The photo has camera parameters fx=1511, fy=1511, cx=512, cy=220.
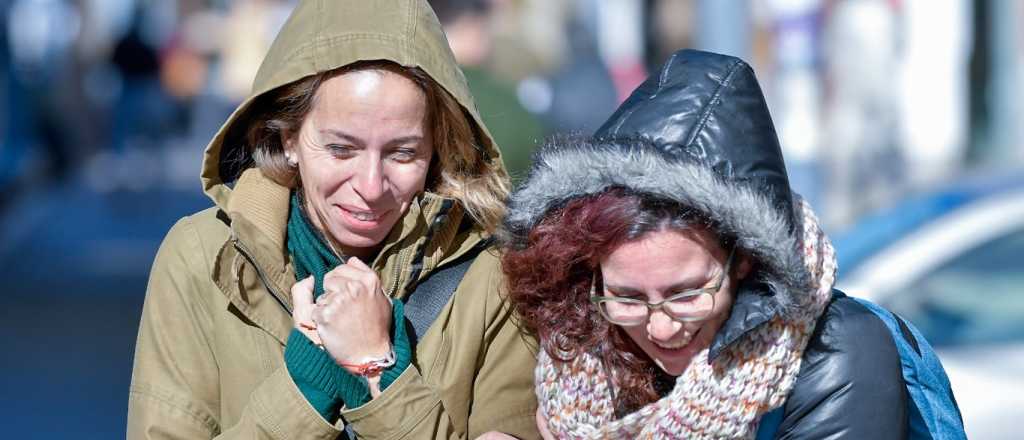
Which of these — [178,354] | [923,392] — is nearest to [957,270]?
[923,392]

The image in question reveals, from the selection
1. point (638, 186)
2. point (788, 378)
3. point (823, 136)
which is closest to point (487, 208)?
point (638, 186)

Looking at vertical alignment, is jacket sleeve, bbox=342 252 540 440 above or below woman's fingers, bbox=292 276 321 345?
below

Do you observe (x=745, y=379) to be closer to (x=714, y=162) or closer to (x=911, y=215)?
(x=714, y=162)

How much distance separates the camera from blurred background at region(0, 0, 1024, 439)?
17.9 feet

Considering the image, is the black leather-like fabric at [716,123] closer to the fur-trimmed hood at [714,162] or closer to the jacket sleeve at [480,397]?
the fur-trimmed hood at [714,162]

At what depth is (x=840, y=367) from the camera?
2438mm

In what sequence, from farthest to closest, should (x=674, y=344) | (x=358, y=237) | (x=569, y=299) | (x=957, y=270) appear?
1. (x=957, y=270)
2. (x=358, y=237)
3. (x=569, y=299)
4. (x=674, y=344)

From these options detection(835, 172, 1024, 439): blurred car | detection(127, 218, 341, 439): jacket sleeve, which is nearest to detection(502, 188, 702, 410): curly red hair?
detection(127, 218, 341, 439): jacket sleeve

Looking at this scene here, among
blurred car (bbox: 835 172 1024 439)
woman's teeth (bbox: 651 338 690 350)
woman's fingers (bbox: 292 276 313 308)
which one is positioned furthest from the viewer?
blurred car (bbox: 835 172 1024 439)

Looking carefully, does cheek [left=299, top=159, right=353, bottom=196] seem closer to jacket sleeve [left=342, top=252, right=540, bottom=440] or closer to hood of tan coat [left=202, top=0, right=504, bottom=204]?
hood of tan coat [left=202, top=0, right=504, bottom=204]

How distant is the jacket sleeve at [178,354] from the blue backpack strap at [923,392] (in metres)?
1.15

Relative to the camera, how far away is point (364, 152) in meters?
2.63

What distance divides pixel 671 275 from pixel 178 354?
2.94 ft

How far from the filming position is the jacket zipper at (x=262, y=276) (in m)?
2.67
